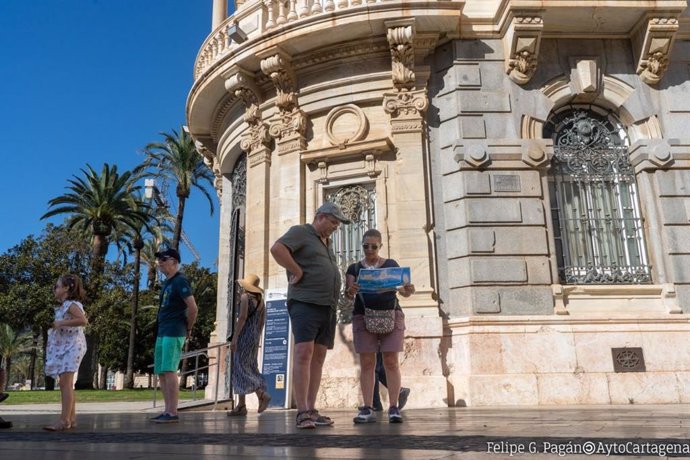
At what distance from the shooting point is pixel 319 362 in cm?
540

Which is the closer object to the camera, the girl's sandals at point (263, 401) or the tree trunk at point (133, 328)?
the girl's sandals at point (263, 401)

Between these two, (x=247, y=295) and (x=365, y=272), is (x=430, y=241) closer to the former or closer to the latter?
(x=247, y=295)

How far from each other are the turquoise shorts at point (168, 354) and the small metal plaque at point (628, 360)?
6492 millimetres

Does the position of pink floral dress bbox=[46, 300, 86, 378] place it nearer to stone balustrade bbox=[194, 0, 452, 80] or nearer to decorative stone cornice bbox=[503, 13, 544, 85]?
stone balustrade bbox=[194, 0, 452, 80]

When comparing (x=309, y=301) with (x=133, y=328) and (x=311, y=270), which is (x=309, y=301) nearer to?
(x=311, y=270)

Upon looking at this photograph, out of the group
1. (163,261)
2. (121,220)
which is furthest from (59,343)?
(121,220)

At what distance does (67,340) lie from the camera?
5898 millimetres

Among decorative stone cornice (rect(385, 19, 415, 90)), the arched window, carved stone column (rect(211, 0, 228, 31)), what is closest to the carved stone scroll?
decorative stone cornice (rect(385, 19, 415, 90))

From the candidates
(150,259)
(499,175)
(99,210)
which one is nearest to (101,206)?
(99,210)

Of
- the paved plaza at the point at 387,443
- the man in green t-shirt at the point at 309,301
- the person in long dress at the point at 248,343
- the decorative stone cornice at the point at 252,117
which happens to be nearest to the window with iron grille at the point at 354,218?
the decorative stone cornice at the point at 252,117

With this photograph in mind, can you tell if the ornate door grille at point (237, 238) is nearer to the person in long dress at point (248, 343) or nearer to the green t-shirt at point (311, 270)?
the person in long dress at point (248, 343)

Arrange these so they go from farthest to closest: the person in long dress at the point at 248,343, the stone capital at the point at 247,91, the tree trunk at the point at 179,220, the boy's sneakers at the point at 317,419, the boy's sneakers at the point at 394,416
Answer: the tree trunk at the point at 179,220 < the stone capital at the point at 247,91 < the person in long dress at the point at 248,343 < the boy's sneakers at the point at 394,416 < the boy's sneakers at the point at 317,419

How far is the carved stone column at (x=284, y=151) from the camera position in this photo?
1109 centimetres

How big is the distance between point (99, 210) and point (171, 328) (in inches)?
1186
